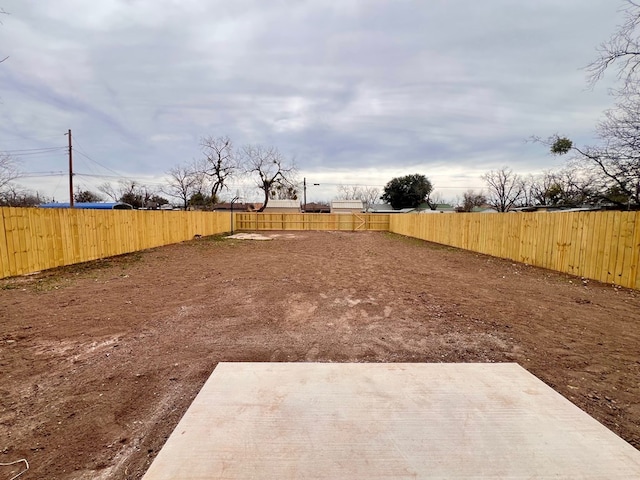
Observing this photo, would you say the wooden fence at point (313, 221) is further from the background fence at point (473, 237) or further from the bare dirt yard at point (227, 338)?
the bare dirt yard at point (227, 338)

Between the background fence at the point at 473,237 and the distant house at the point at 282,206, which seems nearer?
the background fence at the point at 473,237

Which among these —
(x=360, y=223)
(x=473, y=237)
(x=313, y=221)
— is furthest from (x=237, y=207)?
(x=473, y=237)

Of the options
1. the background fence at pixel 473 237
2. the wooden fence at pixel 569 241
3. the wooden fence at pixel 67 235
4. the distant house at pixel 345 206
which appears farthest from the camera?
the distant house at pixel 345 206

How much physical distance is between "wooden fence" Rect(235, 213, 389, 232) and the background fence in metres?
13.3

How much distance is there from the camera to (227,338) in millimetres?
3486

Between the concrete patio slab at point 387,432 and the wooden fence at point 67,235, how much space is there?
284 inches

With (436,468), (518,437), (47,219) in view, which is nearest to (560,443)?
(518,437)

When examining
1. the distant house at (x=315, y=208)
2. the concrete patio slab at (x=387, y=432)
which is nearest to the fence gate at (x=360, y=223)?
the distant house at (x=315, y=208)

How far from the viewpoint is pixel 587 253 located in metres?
6.56

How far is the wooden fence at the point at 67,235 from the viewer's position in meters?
6.54

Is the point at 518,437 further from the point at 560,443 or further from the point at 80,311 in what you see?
the point at 80,311

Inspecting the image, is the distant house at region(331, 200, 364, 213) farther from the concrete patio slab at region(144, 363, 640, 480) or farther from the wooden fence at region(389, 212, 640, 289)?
the concrete patio slab at region(144, 363, 640, 480)

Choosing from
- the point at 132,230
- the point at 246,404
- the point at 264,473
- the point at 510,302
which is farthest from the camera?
the point at 132,230

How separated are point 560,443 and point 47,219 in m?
9.95
